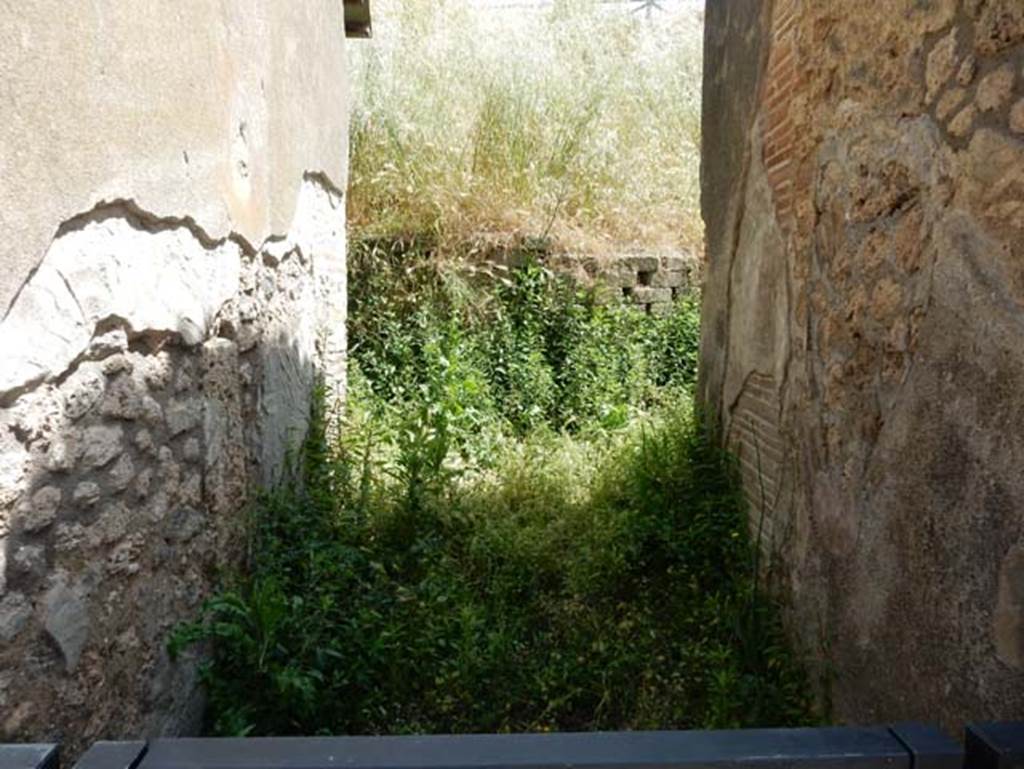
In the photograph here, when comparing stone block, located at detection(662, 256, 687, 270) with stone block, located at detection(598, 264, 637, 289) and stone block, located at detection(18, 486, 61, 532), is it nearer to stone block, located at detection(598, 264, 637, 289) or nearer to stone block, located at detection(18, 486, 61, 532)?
stone block, located at detection(598, 264, 637, 289)

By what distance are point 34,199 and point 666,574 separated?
3257 mm

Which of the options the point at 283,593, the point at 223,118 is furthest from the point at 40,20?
the point at 283,593

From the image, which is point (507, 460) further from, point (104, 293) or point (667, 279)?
point (104, 293)

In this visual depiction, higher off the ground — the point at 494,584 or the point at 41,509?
the point at 41,509

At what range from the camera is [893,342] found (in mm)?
2361

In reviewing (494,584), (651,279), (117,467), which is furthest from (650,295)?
(117,467)

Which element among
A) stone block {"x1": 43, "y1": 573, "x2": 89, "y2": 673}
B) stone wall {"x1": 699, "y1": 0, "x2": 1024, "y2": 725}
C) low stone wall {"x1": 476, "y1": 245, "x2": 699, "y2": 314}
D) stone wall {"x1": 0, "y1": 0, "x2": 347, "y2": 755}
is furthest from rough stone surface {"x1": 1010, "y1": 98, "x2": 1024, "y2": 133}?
low stone wall {"x1": 476, "y1": 245, "x2": 699, "y2": 314}

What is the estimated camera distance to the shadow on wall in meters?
1.74

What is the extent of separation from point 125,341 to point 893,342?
7.27 feet

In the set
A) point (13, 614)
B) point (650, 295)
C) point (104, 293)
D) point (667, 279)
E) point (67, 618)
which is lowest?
point (650, 295)

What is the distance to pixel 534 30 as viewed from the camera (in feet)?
31.6

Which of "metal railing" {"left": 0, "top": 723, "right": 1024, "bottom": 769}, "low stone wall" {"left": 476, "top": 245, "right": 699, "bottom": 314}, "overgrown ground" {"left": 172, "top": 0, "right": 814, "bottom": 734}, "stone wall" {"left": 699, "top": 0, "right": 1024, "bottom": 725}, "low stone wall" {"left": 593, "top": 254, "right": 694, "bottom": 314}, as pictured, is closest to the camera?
"metal railing" {"left": 0, "top": 723, "right": 1024, "bottom": 769}

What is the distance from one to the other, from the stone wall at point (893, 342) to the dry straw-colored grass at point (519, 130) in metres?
3.67

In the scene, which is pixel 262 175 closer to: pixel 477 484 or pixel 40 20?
pixel 40 20
